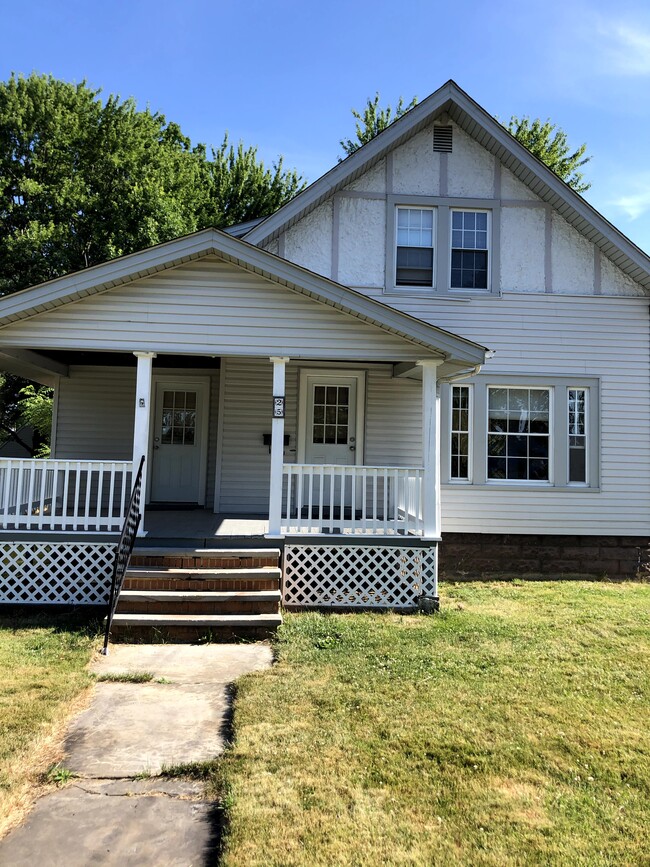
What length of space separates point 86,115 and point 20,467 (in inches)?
714

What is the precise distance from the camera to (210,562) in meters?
7.07

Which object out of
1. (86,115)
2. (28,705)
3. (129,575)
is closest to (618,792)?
(28,705)

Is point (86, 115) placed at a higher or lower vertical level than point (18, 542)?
higher

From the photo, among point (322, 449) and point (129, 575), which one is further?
point (322, 449)

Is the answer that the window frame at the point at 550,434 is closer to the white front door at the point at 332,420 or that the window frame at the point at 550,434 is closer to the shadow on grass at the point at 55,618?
the white front door at the point at 332,420

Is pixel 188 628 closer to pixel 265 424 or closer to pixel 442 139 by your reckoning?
pixel 265 424

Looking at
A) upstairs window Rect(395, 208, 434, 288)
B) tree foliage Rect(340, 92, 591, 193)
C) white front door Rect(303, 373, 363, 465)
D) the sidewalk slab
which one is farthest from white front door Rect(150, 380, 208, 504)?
tree foliage Rect(340, 92, 591, 193)

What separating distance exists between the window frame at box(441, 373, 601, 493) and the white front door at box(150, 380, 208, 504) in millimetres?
4275

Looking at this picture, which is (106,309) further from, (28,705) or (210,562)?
(28,705)

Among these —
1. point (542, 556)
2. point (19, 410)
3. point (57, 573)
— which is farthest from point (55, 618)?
point (19, 410)

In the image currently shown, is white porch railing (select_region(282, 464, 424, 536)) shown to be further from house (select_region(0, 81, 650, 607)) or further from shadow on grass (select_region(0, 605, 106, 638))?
shadow on grass (select_region(0, 605, 106, 638))

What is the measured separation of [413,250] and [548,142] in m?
16.9

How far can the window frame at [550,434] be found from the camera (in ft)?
33.3

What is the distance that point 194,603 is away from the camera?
21.5 ft
